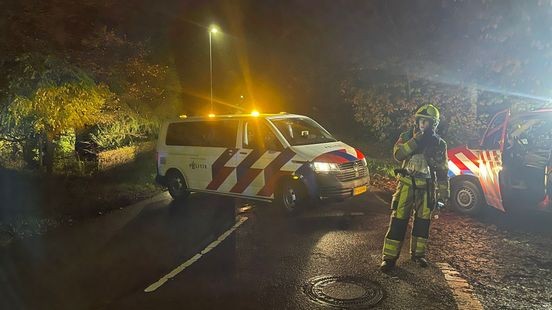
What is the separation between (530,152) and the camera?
7699 mm

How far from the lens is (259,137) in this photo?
9.30 metres

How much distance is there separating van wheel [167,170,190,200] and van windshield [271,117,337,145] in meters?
2.72

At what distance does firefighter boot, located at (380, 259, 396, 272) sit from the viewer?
17.9 ft

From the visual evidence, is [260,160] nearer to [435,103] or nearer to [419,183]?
[419,183]

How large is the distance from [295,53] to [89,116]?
8393mm

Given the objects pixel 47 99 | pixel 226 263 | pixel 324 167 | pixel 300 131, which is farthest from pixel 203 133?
pixel 47 99

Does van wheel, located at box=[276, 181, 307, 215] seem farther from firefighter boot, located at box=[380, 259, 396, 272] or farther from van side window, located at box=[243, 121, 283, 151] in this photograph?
firefighter boot, located at box=[380, 259, 396, 272]

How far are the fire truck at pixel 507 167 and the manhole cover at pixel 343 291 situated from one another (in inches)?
139

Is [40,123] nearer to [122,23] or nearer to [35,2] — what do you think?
[122,23]

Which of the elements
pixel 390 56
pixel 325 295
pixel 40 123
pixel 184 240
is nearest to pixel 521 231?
pixel 325 295

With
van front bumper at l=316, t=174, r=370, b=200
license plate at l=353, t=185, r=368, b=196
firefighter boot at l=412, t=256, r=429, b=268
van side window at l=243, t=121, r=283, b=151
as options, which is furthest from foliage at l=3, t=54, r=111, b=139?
firefighter boot at l=412, t=256, r=429, b=268

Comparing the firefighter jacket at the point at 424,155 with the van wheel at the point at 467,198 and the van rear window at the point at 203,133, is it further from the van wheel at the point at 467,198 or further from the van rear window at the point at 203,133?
the van rear window at the point at 203,133

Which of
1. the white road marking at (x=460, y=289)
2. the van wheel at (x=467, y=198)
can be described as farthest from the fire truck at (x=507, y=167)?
the white road marking at (x=460, y=289)

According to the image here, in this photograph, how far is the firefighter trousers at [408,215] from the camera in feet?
18.2
